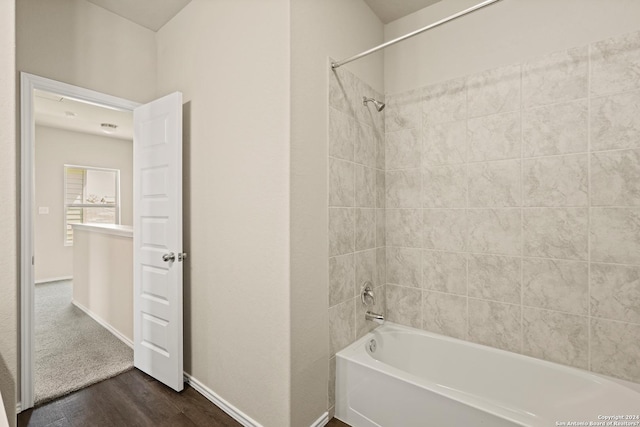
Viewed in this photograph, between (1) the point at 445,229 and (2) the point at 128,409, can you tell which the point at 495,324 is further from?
(2) the point at 128,409

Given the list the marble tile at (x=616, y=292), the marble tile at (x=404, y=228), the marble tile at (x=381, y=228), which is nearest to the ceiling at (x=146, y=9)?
the marble tile at (x=381, y=228)

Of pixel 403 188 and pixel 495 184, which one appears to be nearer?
pixel 495 184

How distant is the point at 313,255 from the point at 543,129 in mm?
1528

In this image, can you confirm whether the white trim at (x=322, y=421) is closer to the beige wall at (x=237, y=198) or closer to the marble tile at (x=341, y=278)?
the beige wall at (x=237, y=198)

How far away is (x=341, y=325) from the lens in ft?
6.22

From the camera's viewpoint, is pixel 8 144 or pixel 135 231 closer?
pixel 8 144

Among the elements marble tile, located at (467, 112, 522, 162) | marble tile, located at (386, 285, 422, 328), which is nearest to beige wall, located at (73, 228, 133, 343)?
marble tile, located at (386, 285, 422, 328)

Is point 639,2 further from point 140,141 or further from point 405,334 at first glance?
point 140,141

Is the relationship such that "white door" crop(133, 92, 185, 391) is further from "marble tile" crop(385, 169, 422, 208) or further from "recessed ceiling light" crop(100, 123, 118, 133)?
"recessed ceiling light" crop(100, 123, 118, 133)

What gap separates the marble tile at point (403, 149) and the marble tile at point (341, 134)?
433 mm

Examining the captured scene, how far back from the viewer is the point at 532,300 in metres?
1.79

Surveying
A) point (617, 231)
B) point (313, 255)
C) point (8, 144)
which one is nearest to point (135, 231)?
point (8, 144)

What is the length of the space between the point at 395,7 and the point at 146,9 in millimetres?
1854

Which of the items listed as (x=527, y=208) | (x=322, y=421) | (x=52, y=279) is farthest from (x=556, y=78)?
(x=52, y=279)
